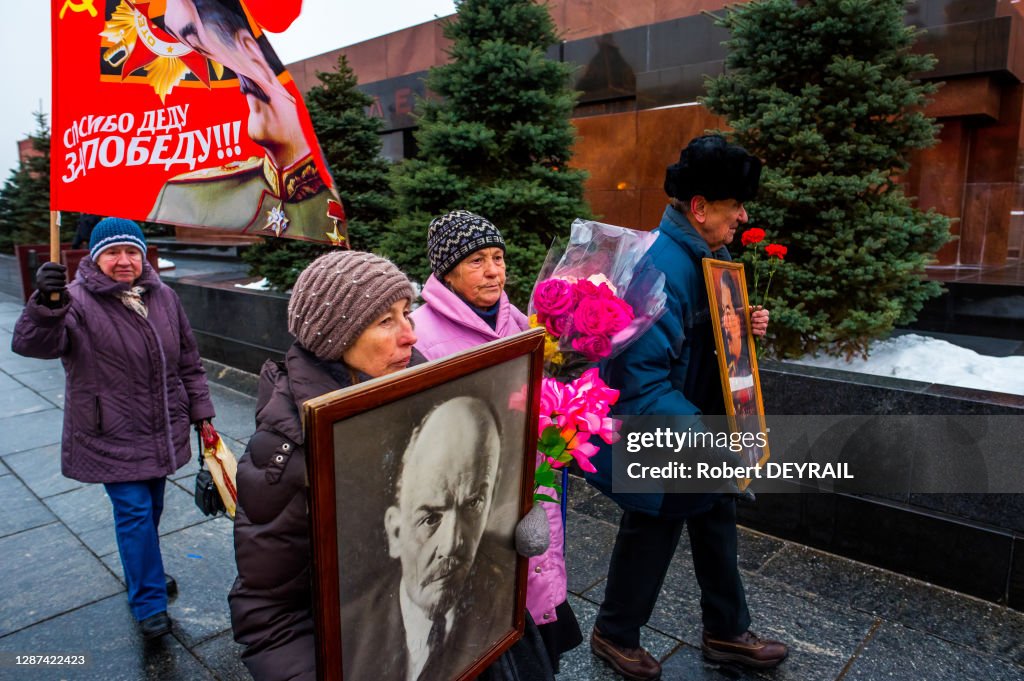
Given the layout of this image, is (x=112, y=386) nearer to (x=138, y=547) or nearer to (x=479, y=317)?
(x=138, y=547)

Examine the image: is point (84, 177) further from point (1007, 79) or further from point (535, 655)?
point (1007, 79)

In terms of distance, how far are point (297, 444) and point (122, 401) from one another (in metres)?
2.15

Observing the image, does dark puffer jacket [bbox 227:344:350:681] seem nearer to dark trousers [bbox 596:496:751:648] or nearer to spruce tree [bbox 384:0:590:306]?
dark trousers [bbox 596:496:751:648]

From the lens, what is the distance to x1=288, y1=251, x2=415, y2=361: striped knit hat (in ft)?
5.04

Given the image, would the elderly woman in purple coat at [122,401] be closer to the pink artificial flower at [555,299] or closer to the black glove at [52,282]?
the black glove at [52,282]

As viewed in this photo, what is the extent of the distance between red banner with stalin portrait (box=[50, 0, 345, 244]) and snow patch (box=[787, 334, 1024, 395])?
11.0 ft

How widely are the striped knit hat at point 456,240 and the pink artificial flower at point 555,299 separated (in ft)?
1.90

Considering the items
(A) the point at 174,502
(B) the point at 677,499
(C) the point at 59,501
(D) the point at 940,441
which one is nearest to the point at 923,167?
(D) the point at 940,441

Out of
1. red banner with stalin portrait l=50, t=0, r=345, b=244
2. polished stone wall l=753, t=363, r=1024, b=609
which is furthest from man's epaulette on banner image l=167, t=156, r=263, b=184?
polished stone wall l=753, t=363, r=1024, b=609

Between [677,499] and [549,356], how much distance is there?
0.84 m

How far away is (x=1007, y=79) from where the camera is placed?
30.0 feet

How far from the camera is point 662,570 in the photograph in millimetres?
2703

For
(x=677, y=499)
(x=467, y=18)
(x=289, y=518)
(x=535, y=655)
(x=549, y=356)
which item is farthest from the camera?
(x=467, y=18)

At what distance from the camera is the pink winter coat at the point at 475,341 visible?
2.17 meters
